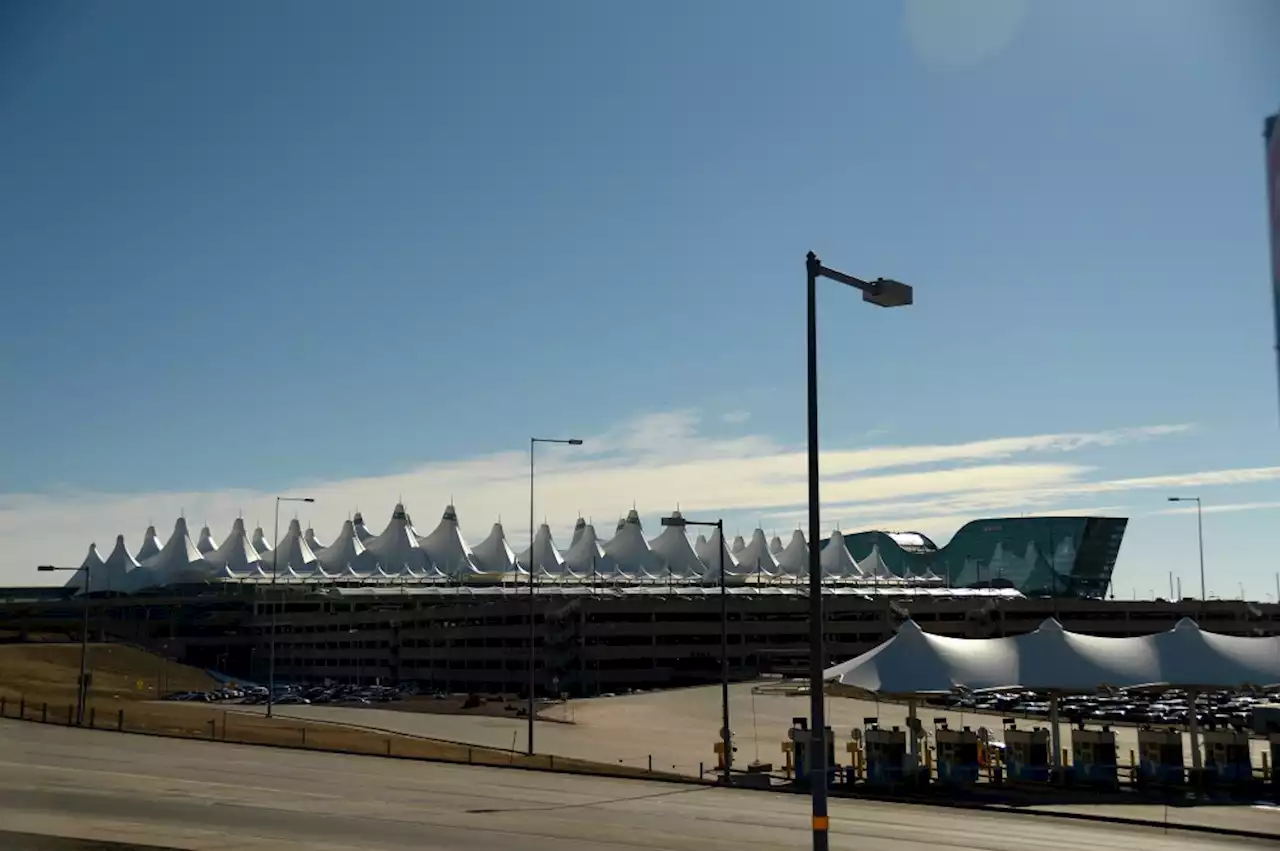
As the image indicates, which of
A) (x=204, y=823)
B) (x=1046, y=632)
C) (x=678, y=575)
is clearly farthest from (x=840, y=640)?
(x=204, y=823)

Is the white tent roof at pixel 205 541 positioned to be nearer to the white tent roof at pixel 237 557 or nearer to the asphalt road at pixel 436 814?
the white tent roof at pixel 237 557

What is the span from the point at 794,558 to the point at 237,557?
79684mm

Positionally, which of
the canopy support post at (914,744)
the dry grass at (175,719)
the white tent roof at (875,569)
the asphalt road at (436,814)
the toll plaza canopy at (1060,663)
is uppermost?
the white tent roof at (875,569)

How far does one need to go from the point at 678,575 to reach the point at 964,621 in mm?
46680

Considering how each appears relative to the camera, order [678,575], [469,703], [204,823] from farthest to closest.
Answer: [678,575] < [469,703] < [204,823]

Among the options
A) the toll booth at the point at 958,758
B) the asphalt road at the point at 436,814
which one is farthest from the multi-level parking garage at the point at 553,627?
the toll booth at the point at 958,758

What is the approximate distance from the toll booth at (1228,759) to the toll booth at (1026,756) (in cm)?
439

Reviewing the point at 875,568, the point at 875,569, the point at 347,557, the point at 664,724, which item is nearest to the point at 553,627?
the point at 664,724

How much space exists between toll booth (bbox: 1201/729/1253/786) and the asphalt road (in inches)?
369

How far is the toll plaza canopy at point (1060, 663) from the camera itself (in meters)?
35.9

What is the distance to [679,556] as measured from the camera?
16438cm

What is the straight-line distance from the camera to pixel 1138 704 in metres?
79.8

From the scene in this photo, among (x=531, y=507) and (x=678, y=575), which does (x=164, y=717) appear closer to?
(x=531, y=507)

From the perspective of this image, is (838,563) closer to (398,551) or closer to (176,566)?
(398,551)
